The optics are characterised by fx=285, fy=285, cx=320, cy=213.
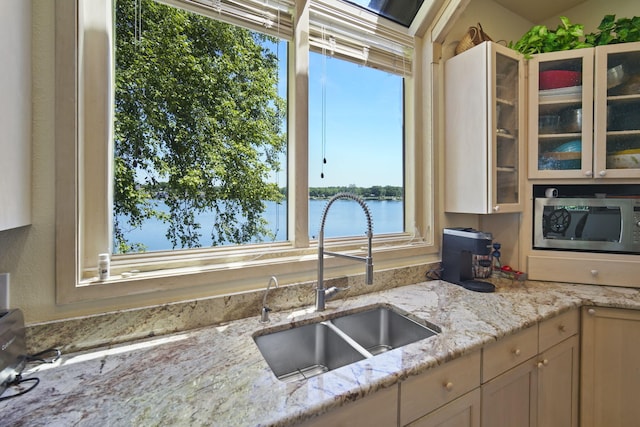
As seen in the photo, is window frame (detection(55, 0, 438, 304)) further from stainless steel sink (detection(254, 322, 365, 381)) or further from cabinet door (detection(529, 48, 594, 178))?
cabinet door (detection(529, 48, 594, 178))

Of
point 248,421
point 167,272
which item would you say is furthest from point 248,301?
point 248,421

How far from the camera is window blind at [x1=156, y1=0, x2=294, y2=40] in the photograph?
120cm

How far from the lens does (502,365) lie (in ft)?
3.54

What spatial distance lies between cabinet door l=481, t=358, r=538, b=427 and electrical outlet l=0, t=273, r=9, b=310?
5.16 ft

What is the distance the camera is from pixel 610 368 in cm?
135

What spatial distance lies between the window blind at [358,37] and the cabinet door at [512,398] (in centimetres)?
165

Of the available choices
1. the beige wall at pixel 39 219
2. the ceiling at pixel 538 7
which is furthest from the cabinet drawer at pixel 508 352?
the ceiling at pixel 538 7

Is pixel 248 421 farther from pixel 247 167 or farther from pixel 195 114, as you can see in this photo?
pixel 195 114

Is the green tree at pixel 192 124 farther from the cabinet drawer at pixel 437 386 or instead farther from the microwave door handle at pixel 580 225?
the microwave door handle at pixel 580 225

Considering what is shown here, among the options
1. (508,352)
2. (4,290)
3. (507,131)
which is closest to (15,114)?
(4,290)

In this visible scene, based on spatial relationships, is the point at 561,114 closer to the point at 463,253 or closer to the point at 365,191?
the point at 463,253

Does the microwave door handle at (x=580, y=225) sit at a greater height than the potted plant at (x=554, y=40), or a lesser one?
lesser

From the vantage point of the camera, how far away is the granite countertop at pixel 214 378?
2.12 feet

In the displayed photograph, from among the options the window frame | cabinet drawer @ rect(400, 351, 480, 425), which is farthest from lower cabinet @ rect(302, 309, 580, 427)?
the window frame
